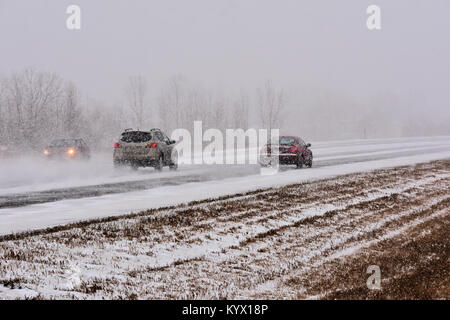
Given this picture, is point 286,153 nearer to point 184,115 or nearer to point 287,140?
point 287,140

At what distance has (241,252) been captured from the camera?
28.3 ft

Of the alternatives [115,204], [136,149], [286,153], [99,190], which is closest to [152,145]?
[136,149]

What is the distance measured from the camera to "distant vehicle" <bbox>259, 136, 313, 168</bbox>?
24.0 meters

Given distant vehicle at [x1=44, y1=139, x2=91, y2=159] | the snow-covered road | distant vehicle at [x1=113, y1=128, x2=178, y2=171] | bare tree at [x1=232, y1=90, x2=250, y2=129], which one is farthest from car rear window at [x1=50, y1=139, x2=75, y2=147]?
bare tree at [x1=232, y1=90, x2=250, y2=129]

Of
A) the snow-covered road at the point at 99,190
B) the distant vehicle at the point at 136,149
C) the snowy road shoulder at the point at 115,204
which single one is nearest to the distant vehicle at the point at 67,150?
the snow-covered road at the point at 99,190

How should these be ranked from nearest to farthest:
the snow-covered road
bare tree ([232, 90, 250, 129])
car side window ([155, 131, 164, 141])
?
the snow-covered road, car side window ([155, 131, 164, 141]), bare tree ([232, 90, 250, 129])

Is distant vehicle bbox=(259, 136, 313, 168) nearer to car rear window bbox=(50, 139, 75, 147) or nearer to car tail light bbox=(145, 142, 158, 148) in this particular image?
car tail light bbox=(145, 142, 158, 148)

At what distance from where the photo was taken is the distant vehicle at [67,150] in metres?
25.9

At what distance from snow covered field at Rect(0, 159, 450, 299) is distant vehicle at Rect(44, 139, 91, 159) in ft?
50.2

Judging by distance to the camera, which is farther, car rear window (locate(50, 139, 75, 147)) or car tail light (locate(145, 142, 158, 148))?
car rear window (locate(50, 139, 75, 147))

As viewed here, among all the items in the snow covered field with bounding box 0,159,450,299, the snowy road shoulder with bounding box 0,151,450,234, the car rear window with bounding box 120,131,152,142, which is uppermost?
the car rear window with bounding box 120,131,152,142

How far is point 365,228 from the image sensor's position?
35.7 ft
